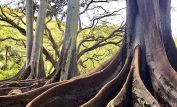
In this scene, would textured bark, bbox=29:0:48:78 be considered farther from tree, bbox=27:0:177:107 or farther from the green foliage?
the green foliage

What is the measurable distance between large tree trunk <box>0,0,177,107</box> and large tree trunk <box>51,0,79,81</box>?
133 cm

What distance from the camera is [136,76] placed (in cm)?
351

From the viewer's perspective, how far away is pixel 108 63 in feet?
14.2

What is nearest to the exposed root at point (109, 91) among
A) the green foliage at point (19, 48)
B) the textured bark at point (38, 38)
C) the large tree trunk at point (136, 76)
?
the large tree trunk at point (136, 76)

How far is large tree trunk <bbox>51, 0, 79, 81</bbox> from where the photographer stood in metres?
5.58

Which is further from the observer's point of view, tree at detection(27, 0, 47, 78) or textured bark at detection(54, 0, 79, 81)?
tree at detection(27, 0, 47, 78)

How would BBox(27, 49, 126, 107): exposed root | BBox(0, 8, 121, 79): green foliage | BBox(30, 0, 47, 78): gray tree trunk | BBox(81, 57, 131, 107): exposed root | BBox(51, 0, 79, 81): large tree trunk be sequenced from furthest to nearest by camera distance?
BBox(0, 8, 121, 79): green foliage, BBox(30, 0, 47, 78): gray tree trunk, BBox(51, 0, 79, 81): large tree trunk, BBox(27, 49, 126, 107): exposed root, BBox(81, 57, 131, 107): exposed root

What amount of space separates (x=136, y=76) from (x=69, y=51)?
235cm

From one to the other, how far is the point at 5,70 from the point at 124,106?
15062 mm

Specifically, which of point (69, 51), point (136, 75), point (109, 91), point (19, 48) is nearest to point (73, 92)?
point (109, 91)

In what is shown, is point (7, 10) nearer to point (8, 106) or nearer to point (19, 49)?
point (19, 49)

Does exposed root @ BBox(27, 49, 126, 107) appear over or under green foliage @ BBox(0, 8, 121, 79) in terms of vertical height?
over

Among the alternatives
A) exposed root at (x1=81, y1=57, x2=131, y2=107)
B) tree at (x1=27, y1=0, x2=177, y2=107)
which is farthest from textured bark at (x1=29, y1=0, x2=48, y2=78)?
exposed root at (x1=81, y1=57, x2=131, y2=107)

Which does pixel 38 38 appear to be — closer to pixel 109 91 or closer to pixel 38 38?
pixel 38 38
